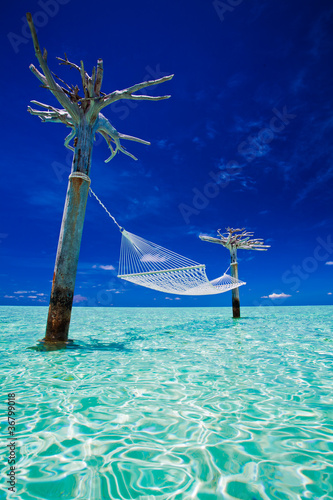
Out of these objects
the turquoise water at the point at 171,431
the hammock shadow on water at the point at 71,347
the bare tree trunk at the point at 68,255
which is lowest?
the turquoise water at the point at 171,431

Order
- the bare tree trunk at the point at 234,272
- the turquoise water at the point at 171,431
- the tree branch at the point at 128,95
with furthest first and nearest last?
the bare tree trunk at the point at 234,272, the tree branch at the point at 128,95, the turquoise water at the point at 171,431

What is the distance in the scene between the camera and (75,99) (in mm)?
5707

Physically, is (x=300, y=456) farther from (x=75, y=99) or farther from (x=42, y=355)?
(x=75, y=99)

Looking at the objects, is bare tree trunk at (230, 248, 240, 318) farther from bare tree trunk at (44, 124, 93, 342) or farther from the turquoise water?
bare tree trunk at (44, 124, 93, 342)

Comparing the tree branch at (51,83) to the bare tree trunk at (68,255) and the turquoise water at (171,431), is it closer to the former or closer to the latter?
the bare tree trunk at (68,255)

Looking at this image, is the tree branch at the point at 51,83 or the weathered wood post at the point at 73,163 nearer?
the tree branch at the point at 51,83

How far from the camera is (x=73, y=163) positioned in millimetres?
5559

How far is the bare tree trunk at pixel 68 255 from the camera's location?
202 inches

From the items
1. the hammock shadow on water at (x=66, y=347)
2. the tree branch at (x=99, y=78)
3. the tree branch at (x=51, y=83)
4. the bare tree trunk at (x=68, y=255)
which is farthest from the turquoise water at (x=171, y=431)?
the tree branch at (x=99, y=78)

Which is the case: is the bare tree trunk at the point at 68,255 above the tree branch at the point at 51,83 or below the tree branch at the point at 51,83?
below

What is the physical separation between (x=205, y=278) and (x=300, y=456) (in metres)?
4.94

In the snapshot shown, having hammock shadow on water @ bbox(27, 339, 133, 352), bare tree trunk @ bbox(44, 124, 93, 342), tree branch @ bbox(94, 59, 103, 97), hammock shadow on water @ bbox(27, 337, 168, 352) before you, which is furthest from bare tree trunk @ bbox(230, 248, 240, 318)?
tree branch @ bbox(94, 59, 103, 97)

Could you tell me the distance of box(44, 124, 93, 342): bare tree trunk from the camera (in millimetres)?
5125

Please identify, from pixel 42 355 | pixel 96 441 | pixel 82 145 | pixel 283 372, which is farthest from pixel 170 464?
pixel 82 145
